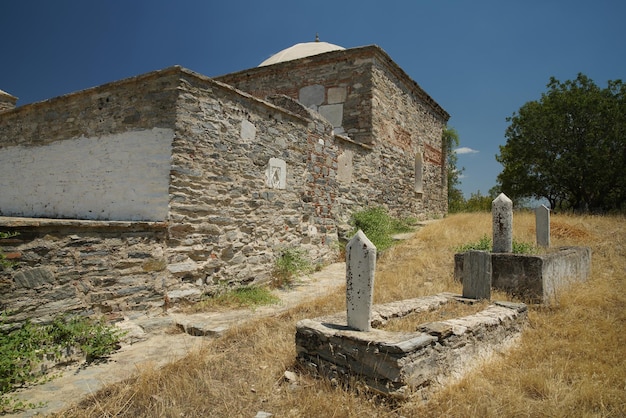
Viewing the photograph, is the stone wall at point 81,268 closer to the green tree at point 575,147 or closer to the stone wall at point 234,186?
the stone wall at point 234,186

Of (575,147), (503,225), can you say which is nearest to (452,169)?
(575,147)

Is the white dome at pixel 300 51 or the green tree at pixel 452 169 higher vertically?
the white dome at pixel 300 51

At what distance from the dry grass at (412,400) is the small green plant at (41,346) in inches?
30.9

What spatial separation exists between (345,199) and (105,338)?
703cm

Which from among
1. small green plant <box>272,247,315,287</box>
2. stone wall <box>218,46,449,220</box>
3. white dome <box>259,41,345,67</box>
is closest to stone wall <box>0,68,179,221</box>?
small green plant <box>272,247,315,287</box>

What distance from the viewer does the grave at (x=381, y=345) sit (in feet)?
9.39

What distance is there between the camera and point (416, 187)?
575 inches

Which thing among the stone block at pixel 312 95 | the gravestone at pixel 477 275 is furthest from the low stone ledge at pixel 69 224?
the stone block at pixel 312 95

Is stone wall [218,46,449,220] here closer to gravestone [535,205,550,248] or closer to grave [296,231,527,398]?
gravestone [535,205,550,248]

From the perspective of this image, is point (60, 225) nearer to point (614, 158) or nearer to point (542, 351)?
point (542, 351)

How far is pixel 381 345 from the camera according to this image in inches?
114

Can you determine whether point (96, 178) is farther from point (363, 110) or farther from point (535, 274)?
point (363, 110)

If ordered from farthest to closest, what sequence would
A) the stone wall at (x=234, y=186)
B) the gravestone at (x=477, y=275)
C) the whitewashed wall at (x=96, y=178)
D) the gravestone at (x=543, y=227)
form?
the gravestone at (x=543, y=227) < the stone wall at (x=234, y=186) < the whitewashed wall at (x=96, y=178) < the gravestone at (x=477, y=275)

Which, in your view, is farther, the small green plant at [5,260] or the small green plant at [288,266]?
the small green plant at [288,266]
